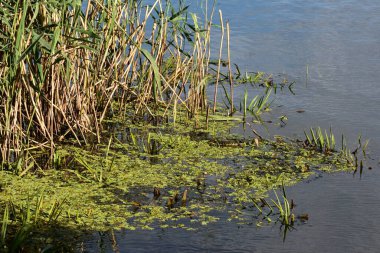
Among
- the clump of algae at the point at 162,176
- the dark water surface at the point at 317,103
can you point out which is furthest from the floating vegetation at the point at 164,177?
the dark water surface at the point at 317,103

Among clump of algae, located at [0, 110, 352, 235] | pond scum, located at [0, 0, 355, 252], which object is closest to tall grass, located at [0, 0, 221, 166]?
pond scum, located at [0, 0, 355, 252]

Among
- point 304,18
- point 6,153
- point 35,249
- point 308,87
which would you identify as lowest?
point 35,249

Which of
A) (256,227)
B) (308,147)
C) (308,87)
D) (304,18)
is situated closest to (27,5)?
(256,227)

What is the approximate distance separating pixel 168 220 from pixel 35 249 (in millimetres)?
763

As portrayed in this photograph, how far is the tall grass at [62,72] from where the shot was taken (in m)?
4.90

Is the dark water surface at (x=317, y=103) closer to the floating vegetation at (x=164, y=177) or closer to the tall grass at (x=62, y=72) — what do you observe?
the floating vegetation at (x=164, y=177)

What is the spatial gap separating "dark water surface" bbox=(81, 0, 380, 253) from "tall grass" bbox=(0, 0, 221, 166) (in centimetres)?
112

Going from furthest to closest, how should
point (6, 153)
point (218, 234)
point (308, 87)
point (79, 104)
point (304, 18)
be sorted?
point (304, 18), point (308, 87), point (79, 104), point (6, 153), point (218, 234)

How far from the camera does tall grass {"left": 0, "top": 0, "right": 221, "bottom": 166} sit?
16.1 feet

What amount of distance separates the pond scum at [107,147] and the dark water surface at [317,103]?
0.54ft

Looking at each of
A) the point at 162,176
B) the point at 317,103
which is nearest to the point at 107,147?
the point at 162,176

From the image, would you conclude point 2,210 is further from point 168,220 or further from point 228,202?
point 228,202

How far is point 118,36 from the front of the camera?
603 centimetres

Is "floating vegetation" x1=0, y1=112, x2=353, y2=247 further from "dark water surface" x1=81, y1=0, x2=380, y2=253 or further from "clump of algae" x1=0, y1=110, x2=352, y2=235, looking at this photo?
"dark water surface" x1=81, y1=0, x2=380, y2=253
